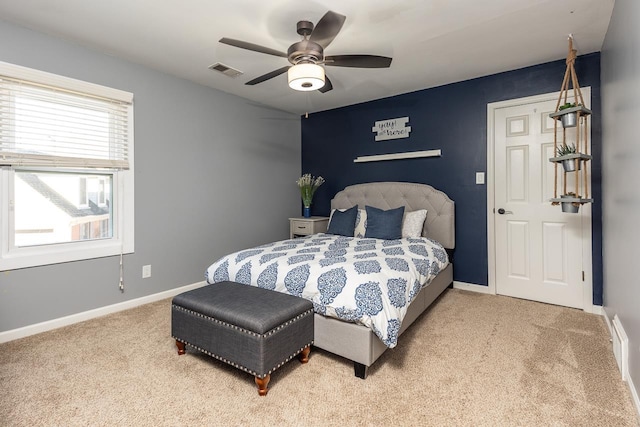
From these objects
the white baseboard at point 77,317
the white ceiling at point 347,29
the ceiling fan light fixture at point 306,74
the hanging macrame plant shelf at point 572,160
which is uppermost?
the white ceiling at point 347,29

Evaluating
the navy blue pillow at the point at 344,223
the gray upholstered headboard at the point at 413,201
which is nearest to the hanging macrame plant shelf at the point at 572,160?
the gray upholstered headboard at the point at 413,201

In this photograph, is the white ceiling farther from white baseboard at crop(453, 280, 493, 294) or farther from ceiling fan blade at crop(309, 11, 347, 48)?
white baseboard at crop(453, 280, 493, 294)

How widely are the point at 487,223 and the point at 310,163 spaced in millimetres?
2699

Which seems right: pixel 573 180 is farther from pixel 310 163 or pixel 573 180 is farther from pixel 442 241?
pixel 310 163

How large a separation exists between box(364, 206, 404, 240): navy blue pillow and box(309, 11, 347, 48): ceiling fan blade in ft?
6.56

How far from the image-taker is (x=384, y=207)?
162 inches

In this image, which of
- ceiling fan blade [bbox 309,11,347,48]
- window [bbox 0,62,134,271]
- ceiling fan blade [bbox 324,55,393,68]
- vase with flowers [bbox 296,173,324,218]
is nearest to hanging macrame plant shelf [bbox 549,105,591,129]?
ceiling fan blade [bbox 324,55,393,68]

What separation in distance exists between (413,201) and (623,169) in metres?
2.07

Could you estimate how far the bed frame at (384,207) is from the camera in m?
1.89

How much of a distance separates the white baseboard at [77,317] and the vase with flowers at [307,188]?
6.89 ft

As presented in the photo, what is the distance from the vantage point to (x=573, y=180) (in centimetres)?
301

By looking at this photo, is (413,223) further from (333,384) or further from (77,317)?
(77,317)

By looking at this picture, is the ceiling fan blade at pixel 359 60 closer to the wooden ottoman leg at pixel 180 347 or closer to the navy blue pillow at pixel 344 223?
the navy blue pillow at pixel 344 223

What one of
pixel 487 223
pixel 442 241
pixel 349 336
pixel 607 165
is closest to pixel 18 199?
pixel 349 336
